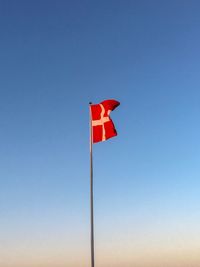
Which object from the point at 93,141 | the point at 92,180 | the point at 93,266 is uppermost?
the point at 93,141

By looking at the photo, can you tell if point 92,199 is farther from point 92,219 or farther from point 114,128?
point 114,128

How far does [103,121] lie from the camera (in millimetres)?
32281

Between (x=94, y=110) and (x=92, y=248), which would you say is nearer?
(x=92, y=248)

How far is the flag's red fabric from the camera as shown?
31.8 metres

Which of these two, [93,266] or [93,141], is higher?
[93,141]

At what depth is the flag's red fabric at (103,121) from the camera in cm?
3183

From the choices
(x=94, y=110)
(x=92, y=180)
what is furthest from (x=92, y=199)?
(x=94, y=110)

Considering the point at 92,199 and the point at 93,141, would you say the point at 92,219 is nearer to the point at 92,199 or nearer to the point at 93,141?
the point at 92,199

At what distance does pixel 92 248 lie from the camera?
1134 inches

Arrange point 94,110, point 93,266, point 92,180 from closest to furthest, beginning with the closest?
point 93,266 → point 92,180 → point 94,110

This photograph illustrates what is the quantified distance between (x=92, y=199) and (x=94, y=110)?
597 centimetres

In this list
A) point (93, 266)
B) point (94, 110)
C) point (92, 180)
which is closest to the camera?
point (93, 266)

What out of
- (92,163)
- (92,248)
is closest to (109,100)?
(92,163)

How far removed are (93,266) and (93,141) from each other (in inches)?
302
